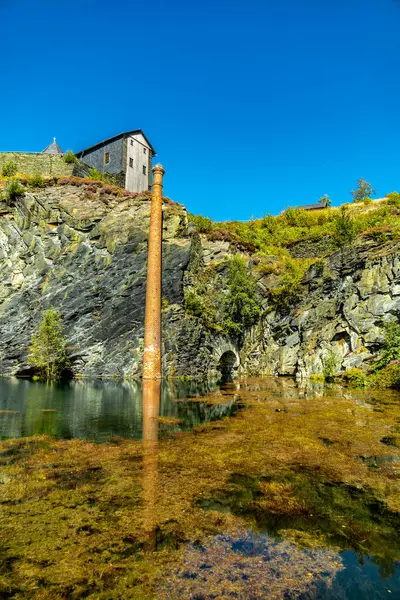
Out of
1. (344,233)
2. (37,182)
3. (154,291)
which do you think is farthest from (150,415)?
(37,182)

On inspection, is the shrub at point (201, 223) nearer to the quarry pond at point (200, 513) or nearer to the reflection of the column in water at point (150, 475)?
the reflection of the column in water at point (150, 475)

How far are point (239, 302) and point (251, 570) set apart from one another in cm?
3243

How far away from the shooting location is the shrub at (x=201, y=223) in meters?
41.0

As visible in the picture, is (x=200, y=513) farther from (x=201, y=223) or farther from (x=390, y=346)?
(x=201, y=223)

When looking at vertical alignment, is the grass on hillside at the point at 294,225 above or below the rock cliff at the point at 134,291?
above

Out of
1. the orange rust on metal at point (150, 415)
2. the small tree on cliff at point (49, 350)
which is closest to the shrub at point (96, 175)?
the small tree on cliff at point (49, 350)

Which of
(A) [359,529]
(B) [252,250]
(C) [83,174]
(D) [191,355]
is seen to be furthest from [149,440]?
(C) [83,174]

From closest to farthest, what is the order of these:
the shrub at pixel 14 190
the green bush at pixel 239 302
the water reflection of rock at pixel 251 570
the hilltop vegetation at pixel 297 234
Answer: the water reflection of rock at pixel 251 570
the green bush at pixel 239 302
the hilltop vegetation at pixel 297 234
the shrub at pixel 14 190

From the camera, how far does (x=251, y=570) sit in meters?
3.81

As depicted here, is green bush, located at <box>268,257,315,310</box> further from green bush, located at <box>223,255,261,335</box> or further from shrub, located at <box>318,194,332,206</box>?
shrub, located at <box>318,194,332,206</box>

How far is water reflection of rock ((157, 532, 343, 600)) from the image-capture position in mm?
3441

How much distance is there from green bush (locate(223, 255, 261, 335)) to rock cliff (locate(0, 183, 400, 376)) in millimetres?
1016

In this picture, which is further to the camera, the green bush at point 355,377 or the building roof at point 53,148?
the building roof at point 53,148

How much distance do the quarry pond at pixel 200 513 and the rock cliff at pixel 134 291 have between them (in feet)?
68.6
